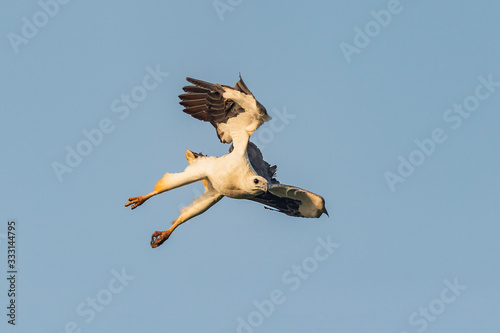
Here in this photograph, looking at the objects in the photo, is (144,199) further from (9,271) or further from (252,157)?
(9,271)

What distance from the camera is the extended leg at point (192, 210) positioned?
107 ft

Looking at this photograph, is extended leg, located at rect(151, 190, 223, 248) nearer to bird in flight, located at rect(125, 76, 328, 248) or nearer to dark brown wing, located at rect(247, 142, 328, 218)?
bird in flight, located at rect(125, 76, 328, 248)

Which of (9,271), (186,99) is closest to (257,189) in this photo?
(186,99)

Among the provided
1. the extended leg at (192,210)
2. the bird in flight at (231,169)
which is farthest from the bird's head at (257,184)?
the extended leg at (192,210)

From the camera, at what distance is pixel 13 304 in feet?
116

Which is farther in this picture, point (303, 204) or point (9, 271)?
point (9, 271)

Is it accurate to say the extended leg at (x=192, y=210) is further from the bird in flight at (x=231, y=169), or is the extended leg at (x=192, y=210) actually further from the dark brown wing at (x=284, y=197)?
the dark brown wing at (x=284, y=197)

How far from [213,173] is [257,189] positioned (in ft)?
5.12

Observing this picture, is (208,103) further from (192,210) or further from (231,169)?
(192,210)

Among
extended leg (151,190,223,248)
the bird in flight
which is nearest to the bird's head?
the bird in flight

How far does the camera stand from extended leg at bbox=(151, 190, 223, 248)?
32500 millimetres

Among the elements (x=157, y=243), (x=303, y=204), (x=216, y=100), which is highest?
(x=216, y=100)

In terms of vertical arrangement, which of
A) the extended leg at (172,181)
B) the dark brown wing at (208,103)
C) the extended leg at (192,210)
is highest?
the dark brown wing at (208,103)

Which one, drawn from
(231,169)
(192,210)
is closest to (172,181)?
(192,210)
